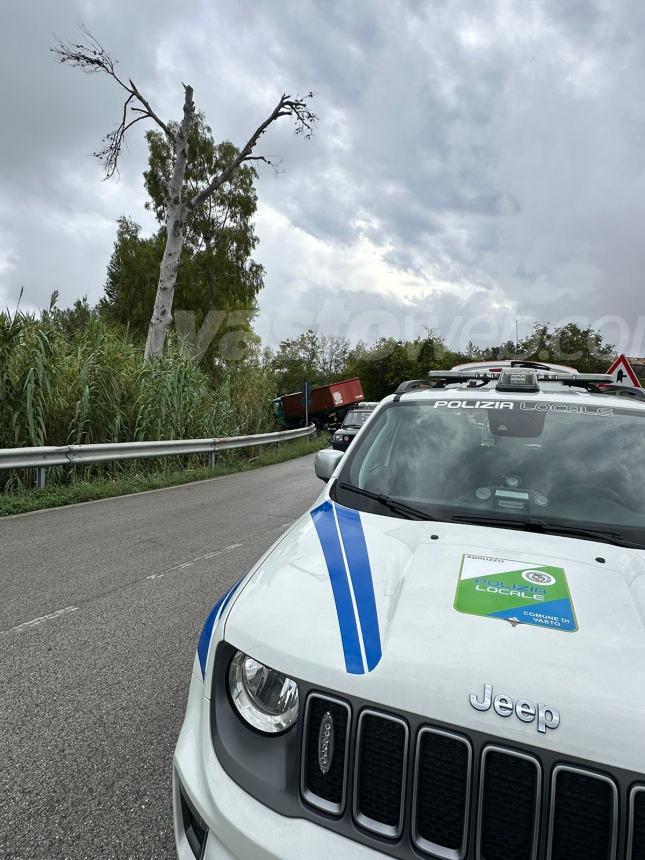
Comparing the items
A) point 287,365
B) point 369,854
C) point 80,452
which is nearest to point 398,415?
point 369,854

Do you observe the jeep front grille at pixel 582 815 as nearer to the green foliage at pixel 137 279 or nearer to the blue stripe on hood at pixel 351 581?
the blue stripe on hood at pixel 351 581

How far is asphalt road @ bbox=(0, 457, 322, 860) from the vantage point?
201cm

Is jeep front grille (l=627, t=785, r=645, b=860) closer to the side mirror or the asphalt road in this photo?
the asphalt road

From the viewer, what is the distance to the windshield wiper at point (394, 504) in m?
2.42

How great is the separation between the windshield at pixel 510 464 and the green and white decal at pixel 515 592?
44cm

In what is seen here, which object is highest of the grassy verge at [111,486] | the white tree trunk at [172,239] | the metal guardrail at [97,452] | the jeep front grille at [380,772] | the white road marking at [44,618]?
the white tree trunk at [172,239]

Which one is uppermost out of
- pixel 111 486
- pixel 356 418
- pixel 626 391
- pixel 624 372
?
pixel 624 372

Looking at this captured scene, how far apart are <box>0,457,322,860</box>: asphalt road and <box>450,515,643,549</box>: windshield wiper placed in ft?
5.67

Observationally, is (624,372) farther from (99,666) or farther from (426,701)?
(426,701)

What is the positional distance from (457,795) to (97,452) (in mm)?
8911

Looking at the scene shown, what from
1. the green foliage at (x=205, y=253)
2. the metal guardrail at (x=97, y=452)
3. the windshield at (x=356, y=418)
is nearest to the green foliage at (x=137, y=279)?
the green foliage at (x=205, y=253)

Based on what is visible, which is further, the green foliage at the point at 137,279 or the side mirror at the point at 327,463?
the green foliage at the point at 137,279

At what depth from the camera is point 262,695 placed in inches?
58.9

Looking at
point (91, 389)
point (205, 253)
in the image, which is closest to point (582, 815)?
point (91, 389)
